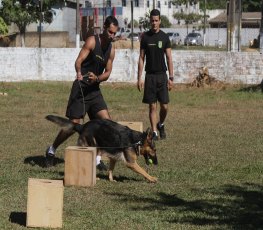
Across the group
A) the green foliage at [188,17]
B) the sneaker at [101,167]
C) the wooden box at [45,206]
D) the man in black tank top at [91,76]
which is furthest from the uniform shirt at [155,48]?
the green foliage at [188,17]

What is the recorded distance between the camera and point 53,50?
90.2ft

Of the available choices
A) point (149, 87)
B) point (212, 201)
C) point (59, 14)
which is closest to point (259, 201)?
point (212, 201)

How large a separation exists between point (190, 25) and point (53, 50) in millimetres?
67567

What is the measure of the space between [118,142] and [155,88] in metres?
4.07

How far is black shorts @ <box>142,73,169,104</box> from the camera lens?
43.3ft

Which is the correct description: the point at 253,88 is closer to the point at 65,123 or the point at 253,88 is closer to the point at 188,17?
the point at 65,123

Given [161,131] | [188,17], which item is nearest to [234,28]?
[161,131]

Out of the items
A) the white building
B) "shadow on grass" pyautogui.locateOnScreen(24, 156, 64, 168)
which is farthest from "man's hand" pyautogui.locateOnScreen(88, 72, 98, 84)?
the white building

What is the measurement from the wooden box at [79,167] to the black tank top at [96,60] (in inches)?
59.4

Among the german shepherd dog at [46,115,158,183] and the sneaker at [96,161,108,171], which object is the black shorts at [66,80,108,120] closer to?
the sneaker at [96,161,108,171]

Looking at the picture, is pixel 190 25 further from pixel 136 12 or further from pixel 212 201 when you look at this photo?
pixel 212 201

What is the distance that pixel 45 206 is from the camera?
7141 mm

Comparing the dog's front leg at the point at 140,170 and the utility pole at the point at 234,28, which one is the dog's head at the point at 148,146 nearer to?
the dog's front leg at the point at 140,170

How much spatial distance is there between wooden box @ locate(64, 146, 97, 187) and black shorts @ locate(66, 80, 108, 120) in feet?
4.35
